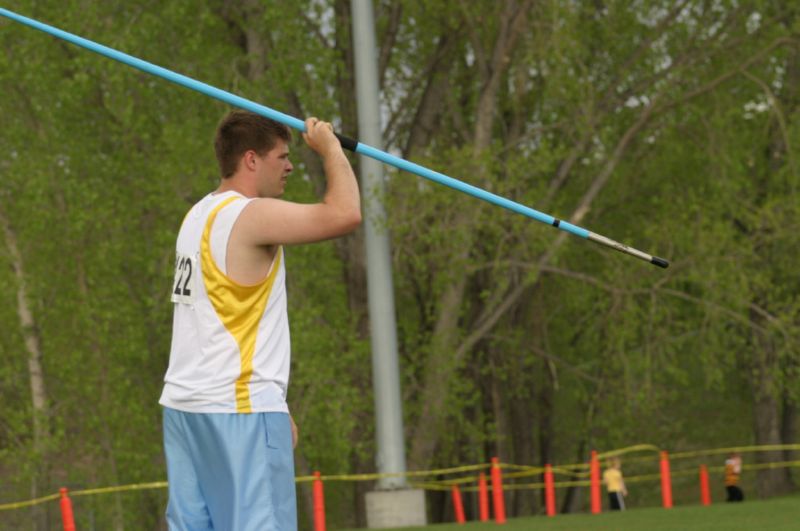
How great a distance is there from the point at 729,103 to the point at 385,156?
2113cm

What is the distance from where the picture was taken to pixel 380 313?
19.6 metres

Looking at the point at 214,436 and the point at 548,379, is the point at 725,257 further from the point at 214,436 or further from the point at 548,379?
the point at 214,436

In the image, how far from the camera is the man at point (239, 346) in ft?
16.4

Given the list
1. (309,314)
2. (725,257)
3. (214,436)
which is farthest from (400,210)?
(214,436)

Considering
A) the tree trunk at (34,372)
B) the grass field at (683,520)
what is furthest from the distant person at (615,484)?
the tree trunk at (34,372)

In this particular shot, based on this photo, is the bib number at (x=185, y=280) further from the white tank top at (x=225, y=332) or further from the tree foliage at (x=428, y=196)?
the tree foliage at (x=428, y=196)

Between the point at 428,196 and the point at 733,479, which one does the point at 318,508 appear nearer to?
the point at 428,196

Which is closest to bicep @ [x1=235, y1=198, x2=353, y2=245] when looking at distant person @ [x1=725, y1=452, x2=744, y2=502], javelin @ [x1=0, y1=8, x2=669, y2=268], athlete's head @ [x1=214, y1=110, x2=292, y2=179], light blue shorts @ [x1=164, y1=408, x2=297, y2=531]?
athlete's head @ [x1=214, y1=110, x2=292, y2=179]

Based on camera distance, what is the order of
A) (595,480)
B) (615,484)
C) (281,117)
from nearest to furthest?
1. (281,117)
2. (595,480)
3. (615,484)

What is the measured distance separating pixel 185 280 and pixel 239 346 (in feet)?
0.91

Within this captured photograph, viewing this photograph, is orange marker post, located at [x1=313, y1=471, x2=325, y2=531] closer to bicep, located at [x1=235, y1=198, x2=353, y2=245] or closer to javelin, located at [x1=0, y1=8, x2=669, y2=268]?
javelin, located at [x1=0, y1=8, x2=669, y2=268]

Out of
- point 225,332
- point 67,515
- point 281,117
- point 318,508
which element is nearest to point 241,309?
point 225,332

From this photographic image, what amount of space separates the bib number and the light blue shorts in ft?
1.14

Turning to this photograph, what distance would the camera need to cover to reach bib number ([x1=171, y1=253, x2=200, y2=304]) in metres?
5.12
